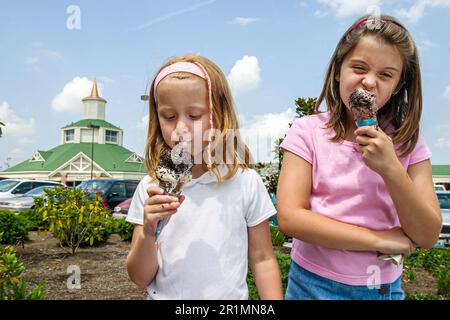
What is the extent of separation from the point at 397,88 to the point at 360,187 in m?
0.39

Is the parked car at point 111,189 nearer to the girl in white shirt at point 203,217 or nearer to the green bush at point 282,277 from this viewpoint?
the green bush at point 282,277

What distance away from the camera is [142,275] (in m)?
1.43

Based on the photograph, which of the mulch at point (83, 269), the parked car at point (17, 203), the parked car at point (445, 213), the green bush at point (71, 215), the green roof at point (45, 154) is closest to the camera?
the mulch at point (83, 269)

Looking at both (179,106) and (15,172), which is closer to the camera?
(179,106)

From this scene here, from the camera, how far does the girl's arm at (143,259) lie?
4.50 ft

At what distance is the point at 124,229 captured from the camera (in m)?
8.75

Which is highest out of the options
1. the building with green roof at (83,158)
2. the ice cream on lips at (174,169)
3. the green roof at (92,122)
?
the green roof at (92,122)

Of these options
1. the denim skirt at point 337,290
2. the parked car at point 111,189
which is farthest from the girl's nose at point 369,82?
the parked car at point 111,189

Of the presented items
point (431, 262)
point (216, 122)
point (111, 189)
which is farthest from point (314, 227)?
point (111, 189)

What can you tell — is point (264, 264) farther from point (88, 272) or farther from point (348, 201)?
point (88, 272)

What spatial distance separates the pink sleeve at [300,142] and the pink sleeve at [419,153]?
341mm
